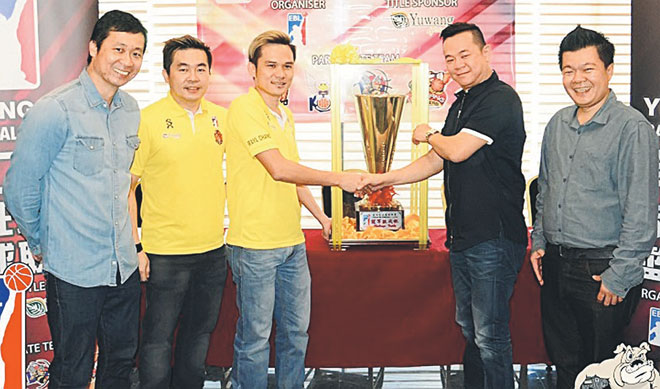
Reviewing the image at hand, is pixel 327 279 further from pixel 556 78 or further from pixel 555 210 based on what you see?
pixel 556 78

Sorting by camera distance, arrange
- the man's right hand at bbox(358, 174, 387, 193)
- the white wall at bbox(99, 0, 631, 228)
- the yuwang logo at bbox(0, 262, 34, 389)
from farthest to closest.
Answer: the white wall at bbox(99, 0, 631, 228) < the man's right hand at bbox(358, 174, 387, 193) < the yuwang logo at bbox(0, 262, 34, 389)

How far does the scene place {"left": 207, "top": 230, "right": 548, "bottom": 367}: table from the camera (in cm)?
301

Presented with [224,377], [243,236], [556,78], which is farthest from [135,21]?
[556,78]

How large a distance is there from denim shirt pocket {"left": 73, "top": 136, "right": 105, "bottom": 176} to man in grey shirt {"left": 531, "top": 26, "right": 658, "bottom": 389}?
5.52 feet

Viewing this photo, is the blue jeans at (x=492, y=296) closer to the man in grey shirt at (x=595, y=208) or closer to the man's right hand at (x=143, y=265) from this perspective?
the man in grey shirt at (x=595, y=208)

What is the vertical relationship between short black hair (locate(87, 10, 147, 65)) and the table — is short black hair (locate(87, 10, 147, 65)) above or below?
above

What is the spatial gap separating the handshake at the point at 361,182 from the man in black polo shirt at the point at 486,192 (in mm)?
379

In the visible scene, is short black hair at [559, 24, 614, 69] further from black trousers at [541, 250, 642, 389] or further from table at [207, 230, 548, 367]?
table at [207, 230, 548, 367]

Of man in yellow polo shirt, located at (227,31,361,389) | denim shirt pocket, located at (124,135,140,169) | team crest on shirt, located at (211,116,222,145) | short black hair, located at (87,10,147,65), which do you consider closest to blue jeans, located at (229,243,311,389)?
man in yellow polo shirt, located at (227,31,361,389)

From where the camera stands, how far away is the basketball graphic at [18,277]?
2811 millimetres

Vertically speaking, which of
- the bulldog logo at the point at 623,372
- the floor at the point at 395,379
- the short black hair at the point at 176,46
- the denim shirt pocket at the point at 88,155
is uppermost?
the short black hair at the point at 176,46

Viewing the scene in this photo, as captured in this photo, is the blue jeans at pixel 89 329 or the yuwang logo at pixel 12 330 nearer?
the blue jeans at pixel 89 329

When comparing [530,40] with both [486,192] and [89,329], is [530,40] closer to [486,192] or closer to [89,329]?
[486,192]

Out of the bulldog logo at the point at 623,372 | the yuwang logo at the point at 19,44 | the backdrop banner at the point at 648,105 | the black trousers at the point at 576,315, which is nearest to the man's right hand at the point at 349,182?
the black trousers at the point at 576,315
